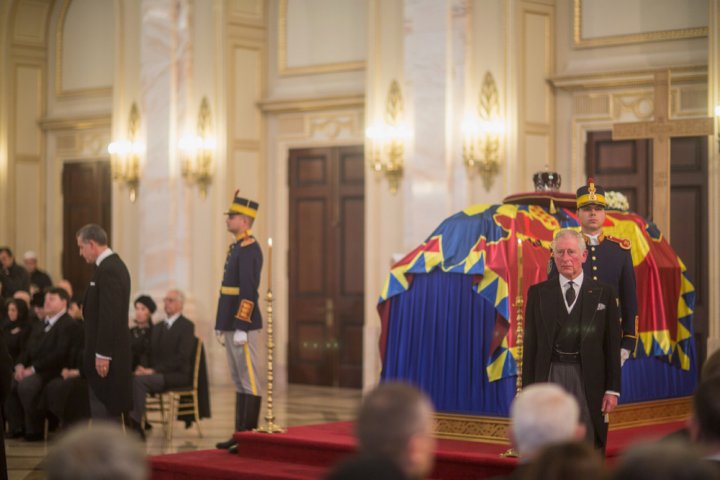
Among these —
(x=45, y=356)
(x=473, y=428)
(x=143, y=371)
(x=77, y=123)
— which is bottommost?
(x=473, y=428)

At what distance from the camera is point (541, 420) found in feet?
11.6

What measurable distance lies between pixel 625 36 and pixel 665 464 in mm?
9680

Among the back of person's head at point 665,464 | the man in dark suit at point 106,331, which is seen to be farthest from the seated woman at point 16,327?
the back of person's head at point 665,464

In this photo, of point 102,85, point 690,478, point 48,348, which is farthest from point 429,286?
point 102,85

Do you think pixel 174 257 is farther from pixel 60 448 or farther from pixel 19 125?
pixel 60 448

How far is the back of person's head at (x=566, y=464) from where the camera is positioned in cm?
295

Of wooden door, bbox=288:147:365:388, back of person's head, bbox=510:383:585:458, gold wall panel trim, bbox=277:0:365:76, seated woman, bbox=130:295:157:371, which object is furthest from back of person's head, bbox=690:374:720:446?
gold wall panel trim, bbox=277:0:365:76

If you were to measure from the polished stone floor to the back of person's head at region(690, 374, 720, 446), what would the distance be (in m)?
5.70

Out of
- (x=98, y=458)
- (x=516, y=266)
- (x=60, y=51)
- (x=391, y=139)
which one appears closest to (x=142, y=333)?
(x=391, y=139)

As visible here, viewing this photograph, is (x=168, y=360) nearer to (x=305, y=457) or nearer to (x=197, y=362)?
(x=197, y=362)

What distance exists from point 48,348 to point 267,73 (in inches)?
217

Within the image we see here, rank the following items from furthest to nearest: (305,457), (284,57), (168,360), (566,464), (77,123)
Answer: (77,123)
(284,57)
(168,360)
(305,457)
(566,464)

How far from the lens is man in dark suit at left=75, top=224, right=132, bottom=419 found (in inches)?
295

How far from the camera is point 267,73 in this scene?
14.4 m
